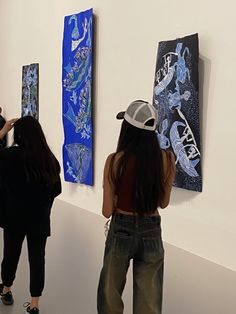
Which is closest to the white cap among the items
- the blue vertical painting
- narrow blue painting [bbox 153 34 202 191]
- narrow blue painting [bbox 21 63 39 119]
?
narrow blue painting [bbox 153 34 202 191]

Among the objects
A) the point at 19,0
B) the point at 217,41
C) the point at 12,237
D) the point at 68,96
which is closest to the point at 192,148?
the point at 217,41

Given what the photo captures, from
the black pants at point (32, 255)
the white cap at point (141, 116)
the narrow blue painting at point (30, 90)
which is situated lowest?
the black pants at point (32, 255)

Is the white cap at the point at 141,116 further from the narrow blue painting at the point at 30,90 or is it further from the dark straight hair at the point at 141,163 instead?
the narrow blue painting at the point at 30,90

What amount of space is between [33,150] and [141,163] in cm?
81

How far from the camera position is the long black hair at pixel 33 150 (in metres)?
2.52

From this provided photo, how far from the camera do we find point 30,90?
750 centimetres

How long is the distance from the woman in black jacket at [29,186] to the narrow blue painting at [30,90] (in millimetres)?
4866

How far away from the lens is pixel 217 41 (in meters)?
3.94

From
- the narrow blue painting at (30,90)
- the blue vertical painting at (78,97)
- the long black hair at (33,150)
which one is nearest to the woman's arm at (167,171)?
the long black hair at (33,150)

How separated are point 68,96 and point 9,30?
297 centimetres

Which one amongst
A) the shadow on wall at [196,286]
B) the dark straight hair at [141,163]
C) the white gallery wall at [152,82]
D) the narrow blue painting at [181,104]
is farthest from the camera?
the narrow blue painting at [181,104]

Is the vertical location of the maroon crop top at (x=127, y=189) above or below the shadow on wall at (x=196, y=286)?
above

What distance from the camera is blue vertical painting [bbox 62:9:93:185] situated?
5785 millimetres

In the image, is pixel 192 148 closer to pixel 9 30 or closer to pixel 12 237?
pixel 12 237
